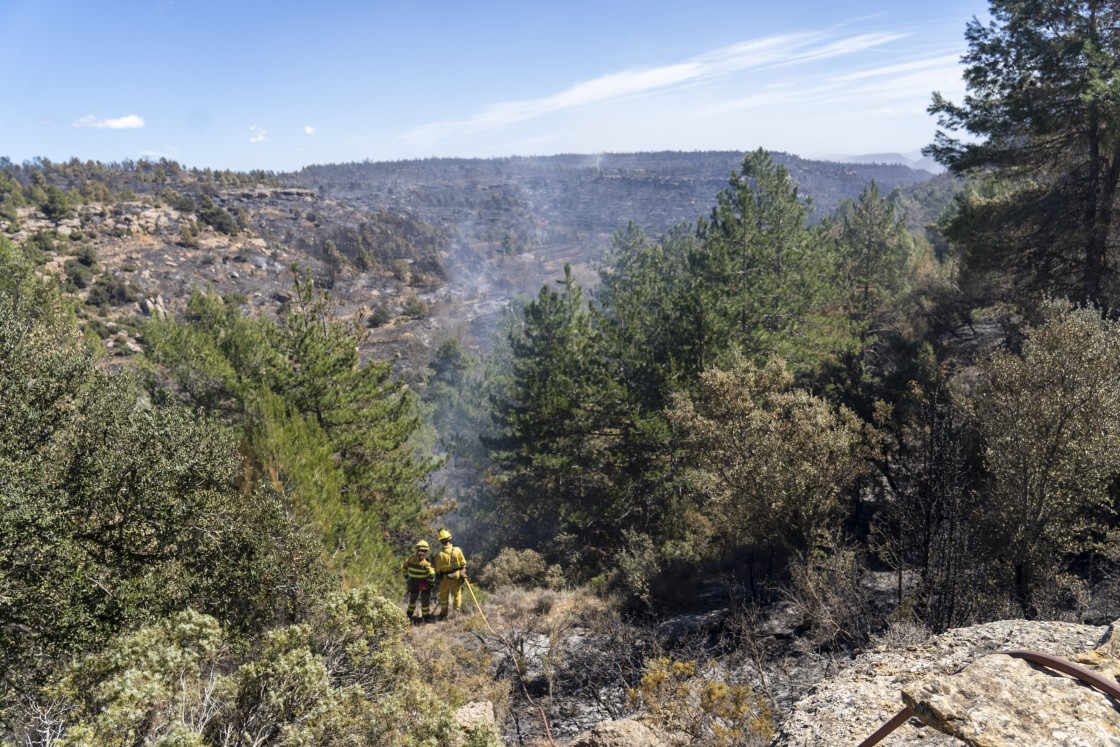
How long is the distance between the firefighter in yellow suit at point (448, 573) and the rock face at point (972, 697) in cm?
757

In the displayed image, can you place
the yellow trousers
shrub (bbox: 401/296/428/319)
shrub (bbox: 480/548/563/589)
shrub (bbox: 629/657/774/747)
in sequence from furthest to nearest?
shrub (bbox: 401/296/428/319) → shrub (bbox: 480/548/563/589) → the yellow trousers → shrub (bbox: 629/657/774/747)

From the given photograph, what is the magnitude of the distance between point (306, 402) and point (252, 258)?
213ft

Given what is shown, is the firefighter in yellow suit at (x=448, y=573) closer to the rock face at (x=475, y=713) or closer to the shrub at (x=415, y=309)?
the rock face at (x=475, y=713)

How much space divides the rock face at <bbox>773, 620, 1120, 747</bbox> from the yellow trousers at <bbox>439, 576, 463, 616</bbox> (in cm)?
794

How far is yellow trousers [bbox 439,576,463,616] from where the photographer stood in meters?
12.5

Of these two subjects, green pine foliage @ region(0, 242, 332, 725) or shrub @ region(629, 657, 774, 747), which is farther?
shrub @ region(629, 657, 774, 747)

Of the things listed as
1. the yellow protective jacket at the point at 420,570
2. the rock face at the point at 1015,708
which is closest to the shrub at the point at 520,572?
the yellow protective jacket at the point at 420,570

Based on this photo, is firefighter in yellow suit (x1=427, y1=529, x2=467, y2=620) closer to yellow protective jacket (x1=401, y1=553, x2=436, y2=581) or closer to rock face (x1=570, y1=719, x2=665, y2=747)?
yellow protective jacket (x1=401, y1=553, x2=436, y2=581)

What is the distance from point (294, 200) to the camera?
4028 inches

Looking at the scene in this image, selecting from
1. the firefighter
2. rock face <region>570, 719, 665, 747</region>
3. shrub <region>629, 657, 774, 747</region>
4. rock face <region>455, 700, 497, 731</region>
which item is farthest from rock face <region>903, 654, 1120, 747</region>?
the firefighter

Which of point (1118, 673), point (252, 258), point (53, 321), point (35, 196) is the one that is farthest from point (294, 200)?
point (1118, 673)

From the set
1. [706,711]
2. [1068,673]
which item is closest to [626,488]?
[706,711]

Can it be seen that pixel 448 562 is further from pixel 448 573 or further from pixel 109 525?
pixel 109 525

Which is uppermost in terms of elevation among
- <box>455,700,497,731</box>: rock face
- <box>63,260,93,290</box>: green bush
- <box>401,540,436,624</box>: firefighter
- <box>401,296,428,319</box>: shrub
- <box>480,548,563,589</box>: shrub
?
<box>63,260,93,290</box>: green bush
